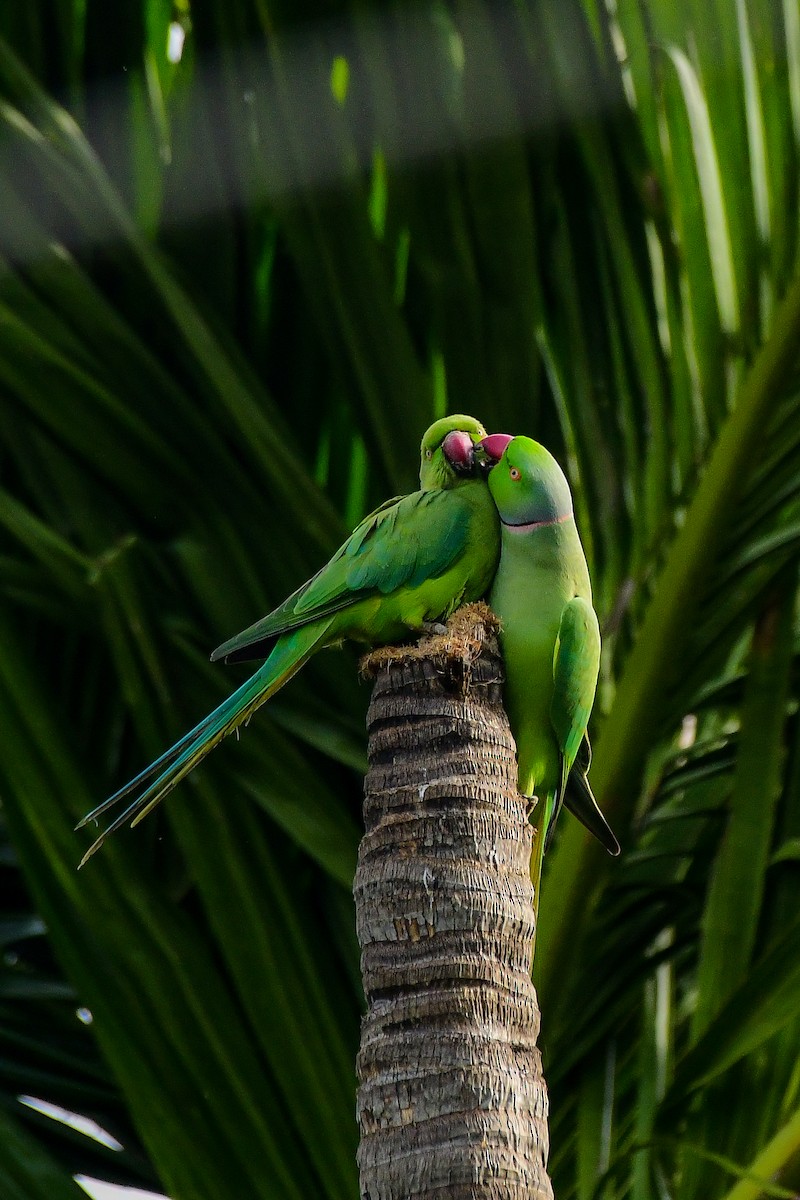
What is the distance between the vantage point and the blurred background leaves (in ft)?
9.41

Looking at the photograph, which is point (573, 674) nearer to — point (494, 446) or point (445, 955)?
point (494, 446)

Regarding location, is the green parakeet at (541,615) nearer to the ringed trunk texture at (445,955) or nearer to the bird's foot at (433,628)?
the bird's foot at (433,628)

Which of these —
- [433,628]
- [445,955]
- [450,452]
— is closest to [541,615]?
[433,628]

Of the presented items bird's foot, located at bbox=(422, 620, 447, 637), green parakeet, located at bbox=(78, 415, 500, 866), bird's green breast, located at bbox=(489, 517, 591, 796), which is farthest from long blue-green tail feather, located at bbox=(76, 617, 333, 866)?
bird's green breast, located at bbox=(489, 517, 591, 796)

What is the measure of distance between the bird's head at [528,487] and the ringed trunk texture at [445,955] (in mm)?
413

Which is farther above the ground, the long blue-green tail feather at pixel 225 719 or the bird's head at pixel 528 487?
the bird's head at pixel 528 487

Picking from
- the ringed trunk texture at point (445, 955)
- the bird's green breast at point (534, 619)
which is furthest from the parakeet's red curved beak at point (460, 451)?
the ringed trunk texture at point (445, 955)

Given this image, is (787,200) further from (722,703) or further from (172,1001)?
(172,1001)

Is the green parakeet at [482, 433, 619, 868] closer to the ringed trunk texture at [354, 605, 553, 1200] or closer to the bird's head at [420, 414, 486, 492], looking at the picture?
the bird's head at [420, 414, 486, 492]

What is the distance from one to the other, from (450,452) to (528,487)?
0.74ft

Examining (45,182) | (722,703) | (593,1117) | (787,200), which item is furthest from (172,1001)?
(787,200)

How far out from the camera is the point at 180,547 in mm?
3227

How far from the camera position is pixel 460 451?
248cm

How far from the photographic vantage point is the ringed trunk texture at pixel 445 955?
1.66 meters
